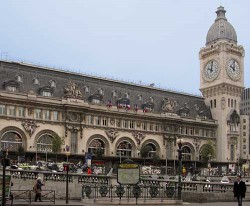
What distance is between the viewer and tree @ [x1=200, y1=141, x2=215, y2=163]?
4823 inches

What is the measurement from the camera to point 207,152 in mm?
122812

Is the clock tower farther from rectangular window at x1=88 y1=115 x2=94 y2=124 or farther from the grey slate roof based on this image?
rectangular window at x1=88 y1=115 x2=94 y2=124

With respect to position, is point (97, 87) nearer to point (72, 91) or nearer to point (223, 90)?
point (72, 91)

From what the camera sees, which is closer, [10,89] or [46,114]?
[10,89]

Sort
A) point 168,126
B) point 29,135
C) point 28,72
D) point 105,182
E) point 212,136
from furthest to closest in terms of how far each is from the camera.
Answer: point 212,136
point 168,126
point 28,72
point 29,135
point 105,182

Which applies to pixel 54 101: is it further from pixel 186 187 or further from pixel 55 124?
pixel 186 187

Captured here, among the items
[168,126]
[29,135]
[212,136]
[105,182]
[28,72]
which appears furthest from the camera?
[212,136]

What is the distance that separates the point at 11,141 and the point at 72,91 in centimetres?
1723

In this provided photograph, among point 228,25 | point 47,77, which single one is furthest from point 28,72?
point 228,25

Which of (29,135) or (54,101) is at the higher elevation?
(54,101)

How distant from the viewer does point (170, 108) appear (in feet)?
400

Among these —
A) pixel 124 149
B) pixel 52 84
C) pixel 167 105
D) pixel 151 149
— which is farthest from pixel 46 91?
pixel 167 105

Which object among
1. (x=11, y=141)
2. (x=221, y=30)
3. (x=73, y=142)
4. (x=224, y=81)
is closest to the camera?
(x=11, y=141)

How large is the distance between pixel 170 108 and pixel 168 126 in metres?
4.63
